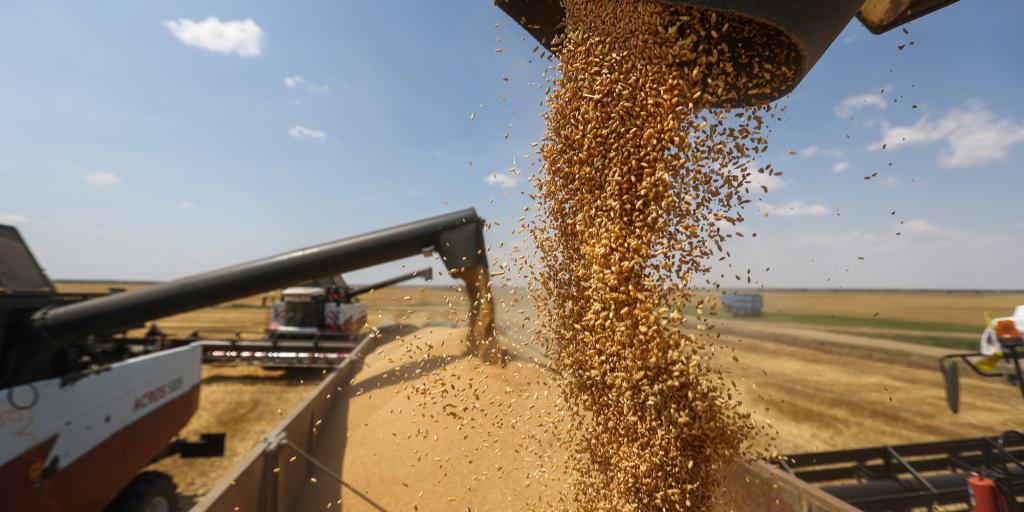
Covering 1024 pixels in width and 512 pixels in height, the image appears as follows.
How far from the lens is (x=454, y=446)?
3324 millimetres

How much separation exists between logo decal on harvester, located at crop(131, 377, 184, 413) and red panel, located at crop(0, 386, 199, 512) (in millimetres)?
101

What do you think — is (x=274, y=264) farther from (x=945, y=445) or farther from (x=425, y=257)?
(x=945, y=445)

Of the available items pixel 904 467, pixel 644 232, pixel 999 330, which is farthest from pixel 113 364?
pixel 904 467

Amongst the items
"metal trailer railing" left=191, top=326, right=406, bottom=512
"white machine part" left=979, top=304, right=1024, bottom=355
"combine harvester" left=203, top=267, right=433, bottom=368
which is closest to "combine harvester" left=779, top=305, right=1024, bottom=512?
"white machine part" left=979, top=304, right=1024, bottom=355

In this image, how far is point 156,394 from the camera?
3.90 meters

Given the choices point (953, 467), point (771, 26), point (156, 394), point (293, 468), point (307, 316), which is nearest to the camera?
point (771, 26)

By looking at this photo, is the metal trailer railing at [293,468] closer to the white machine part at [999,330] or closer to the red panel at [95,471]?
the red panel at [95,471]

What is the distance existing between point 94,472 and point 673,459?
380 cm

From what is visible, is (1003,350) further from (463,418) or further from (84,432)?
(84,432)

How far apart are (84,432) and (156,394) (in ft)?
3.11

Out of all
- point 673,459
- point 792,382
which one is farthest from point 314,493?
point 792,382

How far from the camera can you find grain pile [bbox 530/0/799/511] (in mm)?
2129

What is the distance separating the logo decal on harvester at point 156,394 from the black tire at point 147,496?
0.55m

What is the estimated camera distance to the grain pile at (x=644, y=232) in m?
2.13
